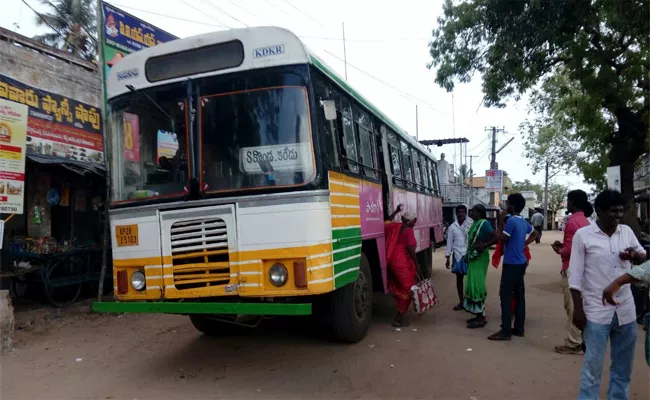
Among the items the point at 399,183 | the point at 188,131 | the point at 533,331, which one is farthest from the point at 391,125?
the point at 188,131

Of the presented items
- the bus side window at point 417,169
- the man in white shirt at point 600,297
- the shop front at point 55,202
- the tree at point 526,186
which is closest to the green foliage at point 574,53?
the bus side window at point 417,169

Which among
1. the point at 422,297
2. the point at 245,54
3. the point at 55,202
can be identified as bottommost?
the point at 422,297

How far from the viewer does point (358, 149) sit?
19.6ft

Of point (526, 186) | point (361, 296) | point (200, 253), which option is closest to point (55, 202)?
point (200, 253)

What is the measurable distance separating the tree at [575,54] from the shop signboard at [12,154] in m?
7.84

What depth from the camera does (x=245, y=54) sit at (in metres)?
4.56

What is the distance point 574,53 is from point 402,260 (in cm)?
535

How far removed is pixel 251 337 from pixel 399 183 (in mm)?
3517

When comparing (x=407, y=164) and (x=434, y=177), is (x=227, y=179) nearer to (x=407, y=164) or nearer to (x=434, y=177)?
(x=407, y=164)

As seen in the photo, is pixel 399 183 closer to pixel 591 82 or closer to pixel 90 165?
pixel 591 82

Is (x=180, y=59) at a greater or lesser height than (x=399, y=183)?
greater

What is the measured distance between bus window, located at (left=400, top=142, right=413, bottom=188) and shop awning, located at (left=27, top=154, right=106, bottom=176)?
5507mm

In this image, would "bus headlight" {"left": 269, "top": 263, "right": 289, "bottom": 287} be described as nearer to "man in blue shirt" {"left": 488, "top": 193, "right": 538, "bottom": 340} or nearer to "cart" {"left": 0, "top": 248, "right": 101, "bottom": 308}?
"man in blue shirt" {"left": 488, "top": 193, "right": 538, "bottom": 340}

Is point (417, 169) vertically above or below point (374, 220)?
above
